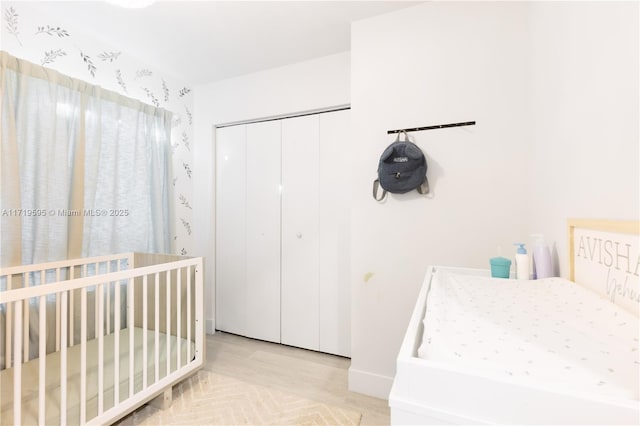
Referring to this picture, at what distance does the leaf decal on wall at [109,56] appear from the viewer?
87.3 inches

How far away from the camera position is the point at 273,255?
2719mm

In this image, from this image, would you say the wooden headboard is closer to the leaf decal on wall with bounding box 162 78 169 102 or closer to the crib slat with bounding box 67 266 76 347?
the crib slat with bounding box 67 266 76 347

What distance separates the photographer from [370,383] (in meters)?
1.94

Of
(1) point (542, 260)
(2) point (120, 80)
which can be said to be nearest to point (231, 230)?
(2) point (120, 80)

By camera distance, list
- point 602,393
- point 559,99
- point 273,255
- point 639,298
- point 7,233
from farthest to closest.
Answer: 1. point 273,255
2. point 7,233
3. point 559,99
4. point 639,298
5. point 602,393

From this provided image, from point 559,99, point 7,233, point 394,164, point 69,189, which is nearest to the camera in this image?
point 559,99

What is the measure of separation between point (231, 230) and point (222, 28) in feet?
5.55

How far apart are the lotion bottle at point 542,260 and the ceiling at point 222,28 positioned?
1.59 m

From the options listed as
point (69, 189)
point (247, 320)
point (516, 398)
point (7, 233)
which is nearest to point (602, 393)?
point (516, 398)

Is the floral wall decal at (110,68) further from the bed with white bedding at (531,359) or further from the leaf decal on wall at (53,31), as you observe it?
the bed with white bedding at (531,359)

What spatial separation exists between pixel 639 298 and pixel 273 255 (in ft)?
7.76

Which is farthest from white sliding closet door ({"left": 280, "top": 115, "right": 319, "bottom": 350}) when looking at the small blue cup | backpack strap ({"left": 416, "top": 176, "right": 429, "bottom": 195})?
the small blue cup

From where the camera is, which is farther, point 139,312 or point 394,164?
point 139,312

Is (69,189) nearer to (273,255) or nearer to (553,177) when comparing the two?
(273,255)
